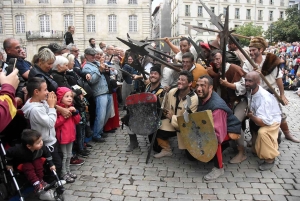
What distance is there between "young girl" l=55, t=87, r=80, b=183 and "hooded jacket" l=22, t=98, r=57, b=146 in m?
0.31

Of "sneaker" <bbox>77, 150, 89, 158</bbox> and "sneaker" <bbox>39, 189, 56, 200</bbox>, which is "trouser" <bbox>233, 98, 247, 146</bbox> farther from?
"sneaker" <bbox>39, 189, 56, 200</bbox>

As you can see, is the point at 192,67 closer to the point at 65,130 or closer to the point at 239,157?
the point at 239,157

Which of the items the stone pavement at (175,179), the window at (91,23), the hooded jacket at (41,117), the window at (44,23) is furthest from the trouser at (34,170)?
the window at (44,23)

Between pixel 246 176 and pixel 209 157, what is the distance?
682 mm

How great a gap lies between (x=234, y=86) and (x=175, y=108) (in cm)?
104

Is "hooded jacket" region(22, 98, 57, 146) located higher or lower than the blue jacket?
lower

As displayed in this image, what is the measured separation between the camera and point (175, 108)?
15.5ft

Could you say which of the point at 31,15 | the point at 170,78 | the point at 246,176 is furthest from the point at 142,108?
the point at 31,15

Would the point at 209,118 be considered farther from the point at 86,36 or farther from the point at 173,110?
the point at 86,36

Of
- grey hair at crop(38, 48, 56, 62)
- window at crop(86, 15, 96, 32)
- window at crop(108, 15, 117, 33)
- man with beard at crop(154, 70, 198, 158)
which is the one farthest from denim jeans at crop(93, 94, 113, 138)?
window at crop(86, 15, 96, 32)

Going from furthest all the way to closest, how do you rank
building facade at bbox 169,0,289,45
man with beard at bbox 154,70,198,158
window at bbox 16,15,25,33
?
building facade at bbox 169,0,289,45
window at bbox 16,15,25,33
man with beard at bbox 154,70,198,158

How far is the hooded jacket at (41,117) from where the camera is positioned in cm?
339

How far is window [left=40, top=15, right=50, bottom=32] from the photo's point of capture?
1367 inches

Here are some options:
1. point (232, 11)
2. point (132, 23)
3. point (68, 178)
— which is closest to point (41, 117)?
point (68, 178)
